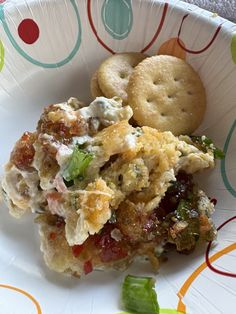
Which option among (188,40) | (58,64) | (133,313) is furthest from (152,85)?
(133,313)

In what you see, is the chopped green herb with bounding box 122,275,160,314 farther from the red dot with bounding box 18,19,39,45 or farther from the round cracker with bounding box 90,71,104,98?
the red dot with bounding box 18,19,39,45

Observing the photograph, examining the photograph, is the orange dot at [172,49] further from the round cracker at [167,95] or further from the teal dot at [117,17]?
the teal dot at [117,17]

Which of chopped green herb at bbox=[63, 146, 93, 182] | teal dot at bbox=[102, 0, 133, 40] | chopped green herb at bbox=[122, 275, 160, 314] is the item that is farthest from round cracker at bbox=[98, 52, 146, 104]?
chopped green herb at bbox=[122, 275, 160, 314]

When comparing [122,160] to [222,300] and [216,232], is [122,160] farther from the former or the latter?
[222,300]

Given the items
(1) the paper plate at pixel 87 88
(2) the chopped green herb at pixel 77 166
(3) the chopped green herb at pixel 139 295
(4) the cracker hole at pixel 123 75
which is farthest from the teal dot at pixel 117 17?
(3) the chopped green herb at pixel 139 295

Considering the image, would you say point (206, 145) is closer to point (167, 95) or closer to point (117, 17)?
point (167, 95)
